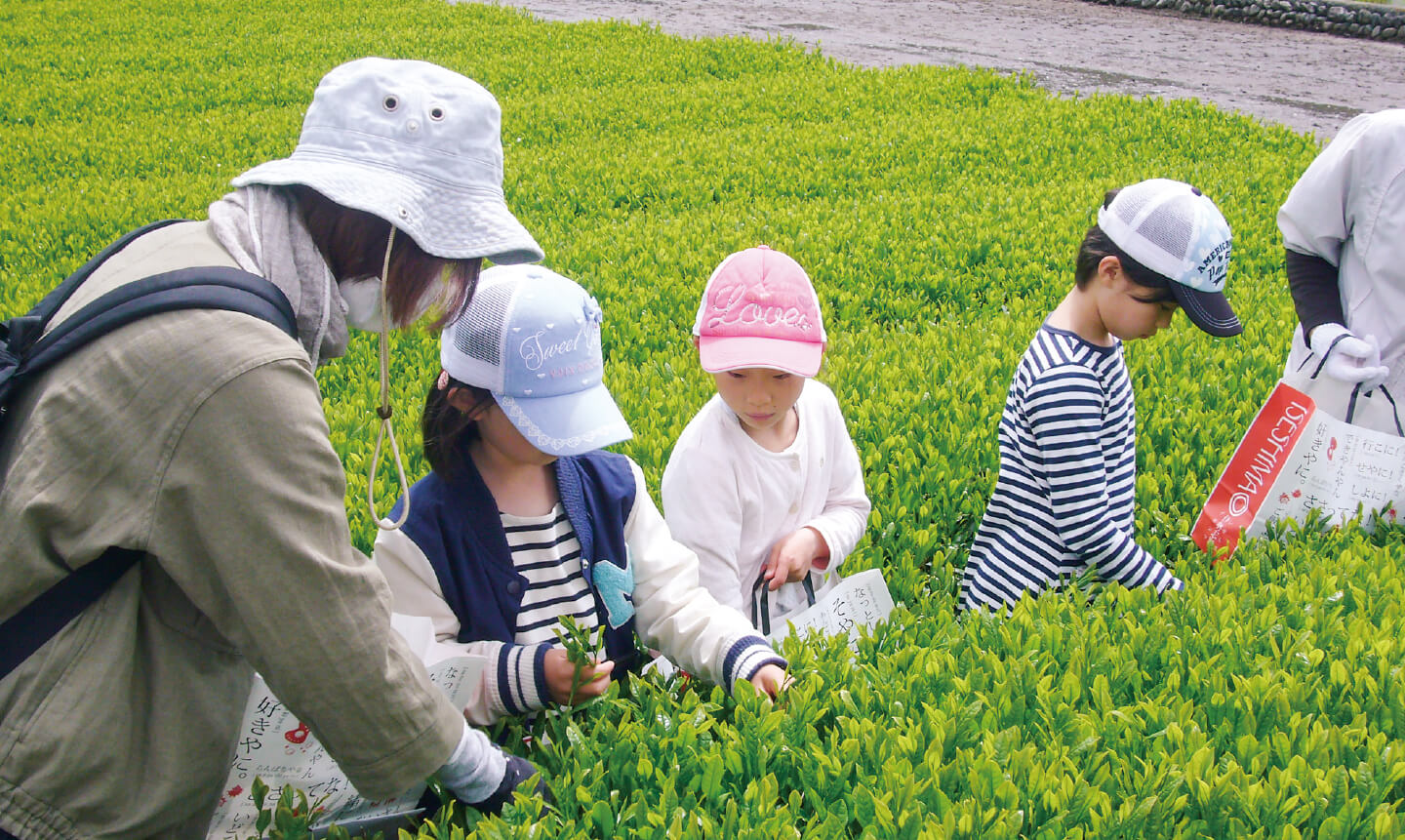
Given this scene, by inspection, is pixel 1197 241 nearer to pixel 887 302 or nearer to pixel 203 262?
pixel 203 262

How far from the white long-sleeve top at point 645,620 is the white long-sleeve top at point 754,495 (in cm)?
22

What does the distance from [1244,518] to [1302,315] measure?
80 centimetres

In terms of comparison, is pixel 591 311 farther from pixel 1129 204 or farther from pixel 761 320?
pixel 1129 204

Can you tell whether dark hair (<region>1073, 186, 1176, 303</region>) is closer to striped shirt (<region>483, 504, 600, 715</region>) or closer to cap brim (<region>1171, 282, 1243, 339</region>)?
cap brim (<region>1171, 282, 1243, 339</region>)

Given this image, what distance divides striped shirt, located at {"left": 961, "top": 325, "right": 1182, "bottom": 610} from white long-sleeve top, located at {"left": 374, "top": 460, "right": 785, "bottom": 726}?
106 cm

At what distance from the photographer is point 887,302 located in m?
6.09

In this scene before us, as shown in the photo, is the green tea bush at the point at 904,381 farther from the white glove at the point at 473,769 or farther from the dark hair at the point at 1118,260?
the dark hair at the point at 1118,260

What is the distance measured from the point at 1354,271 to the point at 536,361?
2.93m

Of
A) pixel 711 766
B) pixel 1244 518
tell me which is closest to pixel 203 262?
pixel 711 766

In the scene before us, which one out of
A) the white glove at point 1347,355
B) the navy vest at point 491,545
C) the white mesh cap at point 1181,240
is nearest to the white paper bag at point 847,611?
the navy vest at point 491,545

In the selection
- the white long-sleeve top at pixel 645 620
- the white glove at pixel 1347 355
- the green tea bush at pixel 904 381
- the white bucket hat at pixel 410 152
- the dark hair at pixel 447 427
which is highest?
the white bucket hat at pixel 410 152

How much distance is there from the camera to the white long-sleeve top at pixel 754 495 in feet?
9.18

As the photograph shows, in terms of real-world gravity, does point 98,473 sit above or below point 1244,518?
above

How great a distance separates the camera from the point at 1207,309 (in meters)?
3.02
